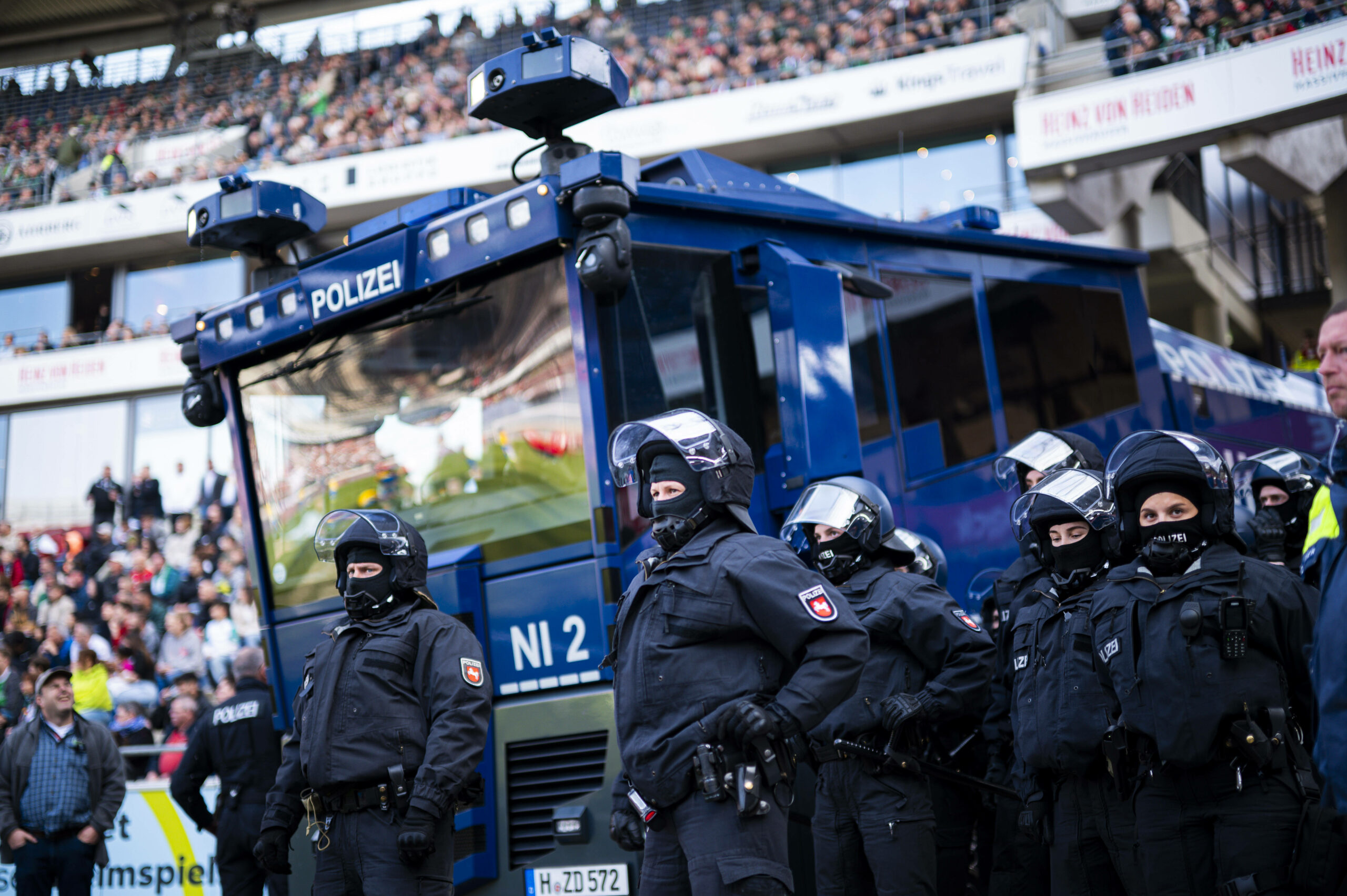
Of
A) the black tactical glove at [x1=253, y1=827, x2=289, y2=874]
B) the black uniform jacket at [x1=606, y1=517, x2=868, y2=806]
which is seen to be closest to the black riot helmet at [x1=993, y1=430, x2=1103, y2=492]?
the black uniform jacket at [x1=606, y1=517, x2=868, y2=806]

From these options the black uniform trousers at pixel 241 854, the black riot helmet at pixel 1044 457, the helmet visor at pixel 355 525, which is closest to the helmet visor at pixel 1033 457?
the black riot helmet at pixel 1044 457

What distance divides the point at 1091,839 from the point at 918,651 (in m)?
1.04

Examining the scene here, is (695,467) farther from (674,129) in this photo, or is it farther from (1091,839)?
(674,129)

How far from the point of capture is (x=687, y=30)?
2405 cm

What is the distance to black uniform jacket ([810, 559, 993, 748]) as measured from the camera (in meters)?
5.15

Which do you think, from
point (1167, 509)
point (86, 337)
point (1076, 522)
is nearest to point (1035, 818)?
point (1076, 522)

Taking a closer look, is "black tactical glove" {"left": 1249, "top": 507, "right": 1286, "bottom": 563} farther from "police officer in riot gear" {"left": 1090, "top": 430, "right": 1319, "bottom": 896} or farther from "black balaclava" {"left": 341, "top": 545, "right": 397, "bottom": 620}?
"black balaclava" {"left": 341, "top": 545, "right": 397, "bottom": 620}

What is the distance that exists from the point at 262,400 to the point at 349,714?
2387mm

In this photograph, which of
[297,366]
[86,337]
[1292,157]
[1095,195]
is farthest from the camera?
[86,337]

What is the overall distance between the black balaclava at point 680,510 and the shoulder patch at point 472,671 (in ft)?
4.25

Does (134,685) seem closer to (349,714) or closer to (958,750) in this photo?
(349,714)

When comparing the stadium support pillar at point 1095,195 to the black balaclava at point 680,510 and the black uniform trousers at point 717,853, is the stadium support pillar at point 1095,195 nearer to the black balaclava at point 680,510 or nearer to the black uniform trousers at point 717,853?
the black balaclava at point 680,510

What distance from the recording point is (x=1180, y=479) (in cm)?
427

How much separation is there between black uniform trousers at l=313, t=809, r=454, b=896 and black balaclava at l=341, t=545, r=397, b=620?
0.80m
